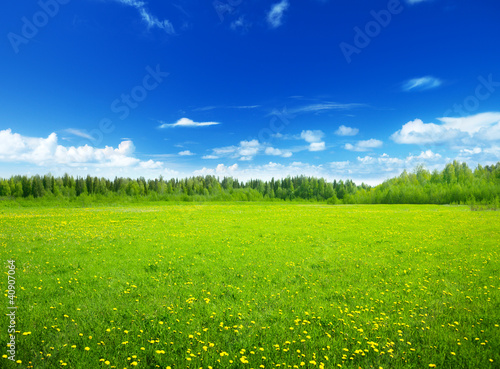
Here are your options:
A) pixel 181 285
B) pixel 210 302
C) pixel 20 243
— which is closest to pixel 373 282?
pixel 210 302

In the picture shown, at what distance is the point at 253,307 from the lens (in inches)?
371

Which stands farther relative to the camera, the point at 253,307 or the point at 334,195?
the point at 334,195

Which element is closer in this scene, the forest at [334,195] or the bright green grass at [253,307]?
the bright green grass at [253,307]

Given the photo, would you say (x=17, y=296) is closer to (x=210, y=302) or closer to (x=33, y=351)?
(x=33, y=351)

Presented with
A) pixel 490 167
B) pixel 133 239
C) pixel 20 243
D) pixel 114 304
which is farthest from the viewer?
pixel 490 167

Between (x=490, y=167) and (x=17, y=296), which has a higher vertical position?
(x=490, y=167)

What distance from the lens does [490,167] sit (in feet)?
485

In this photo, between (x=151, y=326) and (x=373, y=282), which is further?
(x=373, y=282)

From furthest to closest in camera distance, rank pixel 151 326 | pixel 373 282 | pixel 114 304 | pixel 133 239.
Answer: pixel 133 239
pixel 373 282
pixel 114 304
pixel 151 326

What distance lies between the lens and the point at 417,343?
24.3 ft

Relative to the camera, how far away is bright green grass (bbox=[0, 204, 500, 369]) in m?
6.71

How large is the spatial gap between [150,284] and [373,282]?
9.73 meters

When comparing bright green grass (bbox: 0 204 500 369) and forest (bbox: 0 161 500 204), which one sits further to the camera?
forest (bbox: 0 161 500 204)

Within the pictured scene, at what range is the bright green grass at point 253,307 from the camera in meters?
6.71
